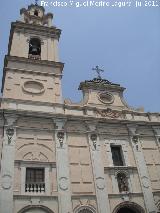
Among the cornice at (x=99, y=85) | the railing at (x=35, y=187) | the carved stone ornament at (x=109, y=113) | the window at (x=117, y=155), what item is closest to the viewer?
the railing at (x=35, y=187)

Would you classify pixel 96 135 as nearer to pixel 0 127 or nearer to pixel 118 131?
pixel 118 131

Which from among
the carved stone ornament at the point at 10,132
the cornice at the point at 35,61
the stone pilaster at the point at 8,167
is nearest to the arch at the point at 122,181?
the stone pilaster at the point at 8,167

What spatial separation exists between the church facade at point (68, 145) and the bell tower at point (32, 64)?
8cm

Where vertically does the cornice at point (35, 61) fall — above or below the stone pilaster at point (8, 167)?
above

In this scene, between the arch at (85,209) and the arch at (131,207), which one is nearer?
the arch at (85,209)

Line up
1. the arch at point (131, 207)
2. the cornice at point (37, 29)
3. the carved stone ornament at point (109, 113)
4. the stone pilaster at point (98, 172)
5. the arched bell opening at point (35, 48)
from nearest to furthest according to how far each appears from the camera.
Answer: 1. the stone pilaster at point (98, 172)
2. the arch at point (131, 207)
3. the carved stone ornament at point (109, 113)
4. the arched bell opening at point (35, 48)
5. the cornice at point (37, 29)

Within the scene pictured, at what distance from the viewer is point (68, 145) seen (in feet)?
67.7

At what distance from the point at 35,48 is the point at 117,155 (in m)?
12.2

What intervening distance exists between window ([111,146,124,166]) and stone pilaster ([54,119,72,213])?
3.70m

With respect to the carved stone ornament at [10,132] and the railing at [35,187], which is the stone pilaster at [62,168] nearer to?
the railing at [35,187]

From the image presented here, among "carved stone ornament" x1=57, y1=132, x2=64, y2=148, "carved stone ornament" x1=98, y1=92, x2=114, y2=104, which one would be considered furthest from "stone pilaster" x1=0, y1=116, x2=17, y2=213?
"carved stone ornament" x1=98, y1=92, x2=114, y2=104

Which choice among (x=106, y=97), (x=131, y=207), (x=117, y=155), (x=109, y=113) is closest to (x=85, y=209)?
(x=131, y=207)

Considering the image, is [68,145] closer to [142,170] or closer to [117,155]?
[117,155]

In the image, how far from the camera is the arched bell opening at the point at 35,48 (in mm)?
25708
